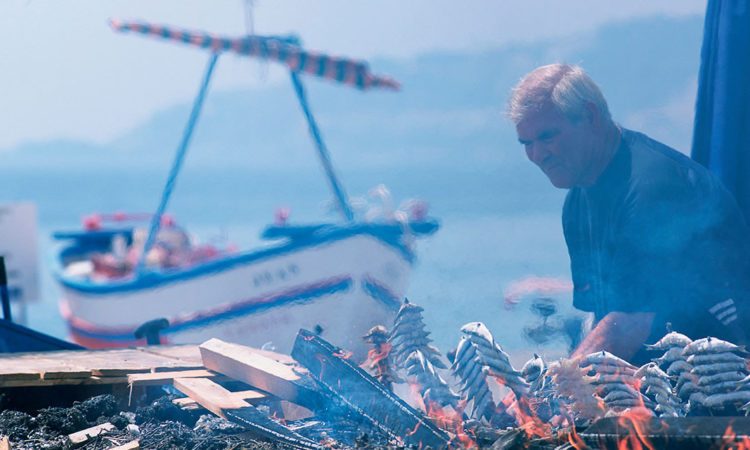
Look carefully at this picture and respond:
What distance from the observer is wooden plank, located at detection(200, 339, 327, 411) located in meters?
4.58

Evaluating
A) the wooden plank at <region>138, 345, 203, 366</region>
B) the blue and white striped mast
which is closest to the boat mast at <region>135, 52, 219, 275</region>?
the blue and white striped mast

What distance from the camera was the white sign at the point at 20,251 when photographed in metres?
9.25

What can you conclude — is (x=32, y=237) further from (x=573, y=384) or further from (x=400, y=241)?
(x=573, y=384)

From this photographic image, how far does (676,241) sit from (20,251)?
7.10 m

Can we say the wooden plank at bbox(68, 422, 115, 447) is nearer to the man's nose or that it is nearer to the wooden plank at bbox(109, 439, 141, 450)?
the wooden plank at bbox(109, 439, 141, 450)

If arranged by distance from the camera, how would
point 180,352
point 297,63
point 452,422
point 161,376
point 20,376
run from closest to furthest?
point 452,422, point 20,376, point 161,376, point 180,352, point 297,63

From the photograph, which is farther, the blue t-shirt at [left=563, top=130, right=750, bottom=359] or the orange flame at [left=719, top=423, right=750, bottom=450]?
the blue t-shirt at [left=563, top=130, right=750, bottom=359]

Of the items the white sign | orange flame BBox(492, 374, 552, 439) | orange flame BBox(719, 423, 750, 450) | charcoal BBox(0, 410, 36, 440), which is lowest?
orange flame BBox(719, 423, 750, 450)

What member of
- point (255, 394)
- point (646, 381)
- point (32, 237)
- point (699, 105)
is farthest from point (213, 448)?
point (32, 237)

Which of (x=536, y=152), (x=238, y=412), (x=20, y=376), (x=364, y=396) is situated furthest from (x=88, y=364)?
A: (x=536, y=152)

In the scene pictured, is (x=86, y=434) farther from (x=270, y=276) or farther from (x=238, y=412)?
(x=270, y=276)

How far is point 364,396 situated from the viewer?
4.39 metres

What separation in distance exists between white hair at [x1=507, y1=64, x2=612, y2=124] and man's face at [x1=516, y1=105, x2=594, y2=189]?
4 centimetres

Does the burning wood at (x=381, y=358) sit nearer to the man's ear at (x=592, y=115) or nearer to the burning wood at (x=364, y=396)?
the burning wood at (x=364, y=396)
